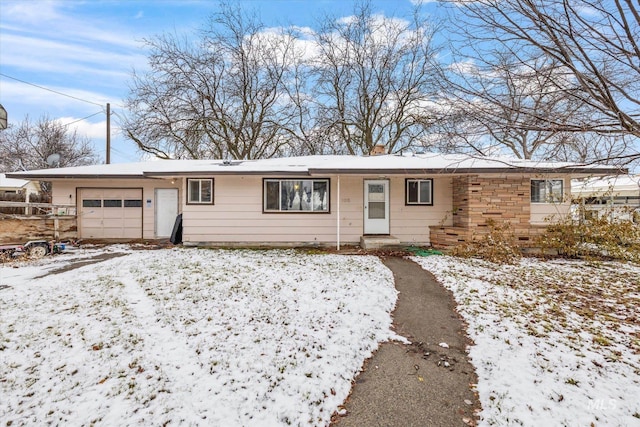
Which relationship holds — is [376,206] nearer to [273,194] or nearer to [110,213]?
[273,194]

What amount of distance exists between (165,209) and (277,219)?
497cm

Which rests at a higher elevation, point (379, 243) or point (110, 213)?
point (110, 213)

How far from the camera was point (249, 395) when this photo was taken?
8.73ft

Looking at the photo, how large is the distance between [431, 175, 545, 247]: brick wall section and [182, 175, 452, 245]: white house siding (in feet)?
3.84

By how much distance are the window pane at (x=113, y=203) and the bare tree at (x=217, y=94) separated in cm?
671

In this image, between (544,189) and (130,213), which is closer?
(544,189)

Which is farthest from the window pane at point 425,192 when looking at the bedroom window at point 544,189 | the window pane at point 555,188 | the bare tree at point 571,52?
the bare tree at point 571,52

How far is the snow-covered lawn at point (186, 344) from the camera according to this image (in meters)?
2.52

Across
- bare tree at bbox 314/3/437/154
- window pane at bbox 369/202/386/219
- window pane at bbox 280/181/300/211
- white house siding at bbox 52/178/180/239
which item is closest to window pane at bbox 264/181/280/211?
window pane at bbox 280/181/300/211

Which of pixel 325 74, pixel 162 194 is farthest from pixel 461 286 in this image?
pixel 325 74

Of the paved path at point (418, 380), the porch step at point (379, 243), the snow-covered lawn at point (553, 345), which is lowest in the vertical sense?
the paved path at point (418, 380)

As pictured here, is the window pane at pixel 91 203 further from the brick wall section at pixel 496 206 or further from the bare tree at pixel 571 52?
the bare tree at pixel 571 52

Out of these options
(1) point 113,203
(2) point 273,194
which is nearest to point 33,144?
(1) point 113,203

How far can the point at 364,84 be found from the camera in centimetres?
1891
